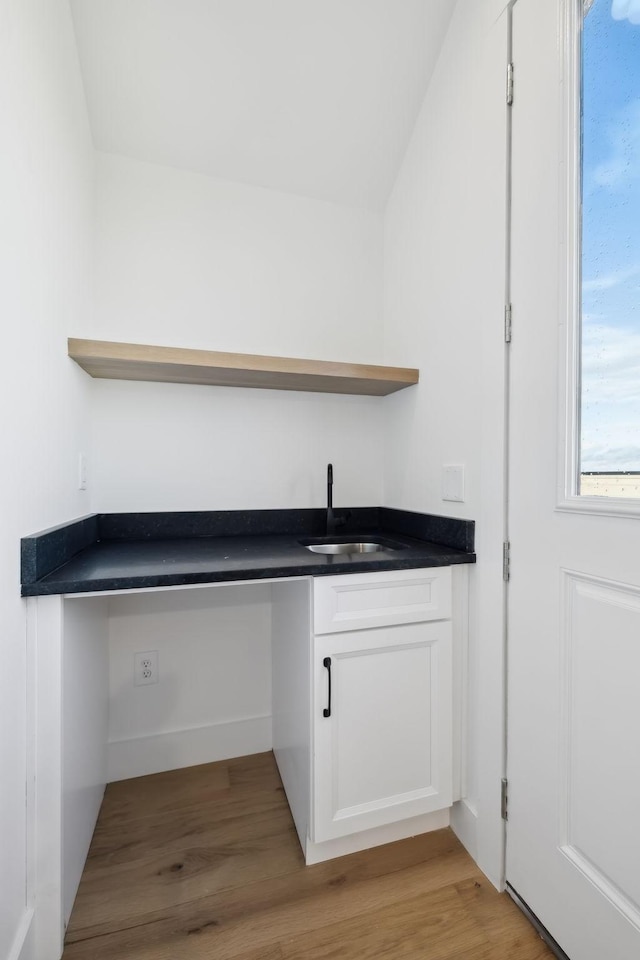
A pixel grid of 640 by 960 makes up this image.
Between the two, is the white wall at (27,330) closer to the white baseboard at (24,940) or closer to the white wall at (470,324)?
the white baseboard at (24,940)

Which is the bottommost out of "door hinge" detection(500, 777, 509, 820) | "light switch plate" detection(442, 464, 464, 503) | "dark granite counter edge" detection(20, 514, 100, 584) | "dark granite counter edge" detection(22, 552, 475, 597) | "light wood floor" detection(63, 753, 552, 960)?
"light wood floor" detection(63, 753, 552, 960)

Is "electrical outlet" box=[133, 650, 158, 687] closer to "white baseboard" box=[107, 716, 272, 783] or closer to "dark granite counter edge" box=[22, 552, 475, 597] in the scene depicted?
"white baseboard" box=[107, 716, 272, 783]

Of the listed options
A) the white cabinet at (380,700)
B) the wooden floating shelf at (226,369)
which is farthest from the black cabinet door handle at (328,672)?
the wooden floating shelf at (226,369)

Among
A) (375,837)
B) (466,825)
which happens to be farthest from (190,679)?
(466,825)

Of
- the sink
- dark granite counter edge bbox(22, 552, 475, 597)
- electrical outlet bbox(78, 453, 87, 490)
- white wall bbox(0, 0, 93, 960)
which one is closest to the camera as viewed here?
white wall bbox(0, 0, 93, 960)

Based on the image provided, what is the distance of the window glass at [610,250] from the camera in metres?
0.86

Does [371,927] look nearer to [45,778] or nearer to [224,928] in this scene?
[224,928]

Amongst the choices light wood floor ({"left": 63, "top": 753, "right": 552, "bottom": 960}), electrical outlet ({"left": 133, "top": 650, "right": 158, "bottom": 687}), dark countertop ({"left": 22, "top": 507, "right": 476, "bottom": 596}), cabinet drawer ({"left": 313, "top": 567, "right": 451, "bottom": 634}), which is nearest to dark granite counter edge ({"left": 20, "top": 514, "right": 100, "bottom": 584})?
dark countertop ({"left": 22, "top": 507, "right": 476, "bottom": 596})

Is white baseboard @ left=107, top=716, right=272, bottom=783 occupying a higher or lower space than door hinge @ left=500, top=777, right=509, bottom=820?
lower

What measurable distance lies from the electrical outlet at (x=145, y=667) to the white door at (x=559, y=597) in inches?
49.1

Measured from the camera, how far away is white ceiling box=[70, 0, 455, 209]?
1304 mm

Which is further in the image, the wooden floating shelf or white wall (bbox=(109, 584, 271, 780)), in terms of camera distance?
white wall (bbox=(109, 584, 271, 780))

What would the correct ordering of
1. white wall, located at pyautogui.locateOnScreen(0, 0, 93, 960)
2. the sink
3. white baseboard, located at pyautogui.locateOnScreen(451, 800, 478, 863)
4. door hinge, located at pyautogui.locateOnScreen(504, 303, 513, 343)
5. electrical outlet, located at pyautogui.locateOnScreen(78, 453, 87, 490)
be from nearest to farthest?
white wall, located at pyautogui.locateOnScreen(0, 0, 93, 960) → door hinge, located at pyautogui.locateOnScreen(504, 303, 513, 343) → white baseboard, located at pyautogui.locateOnScreen(451, 800, 478, 863) → electrical outlet, located at pyautogui.locateOnScreen(78, 453, 87, 490) → the sink

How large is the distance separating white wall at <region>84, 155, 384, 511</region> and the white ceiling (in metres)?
0.12
